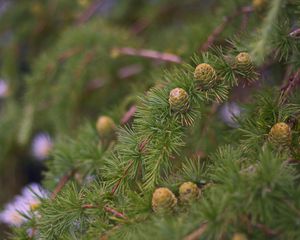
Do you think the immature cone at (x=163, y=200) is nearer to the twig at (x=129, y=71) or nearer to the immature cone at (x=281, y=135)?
the immature cone at (x=281, y=135)

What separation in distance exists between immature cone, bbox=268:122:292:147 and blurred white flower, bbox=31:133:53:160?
0.79m

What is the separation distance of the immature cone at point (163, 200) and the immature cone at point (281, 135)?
145 mm

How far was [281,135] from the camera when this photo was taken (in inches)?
22.1

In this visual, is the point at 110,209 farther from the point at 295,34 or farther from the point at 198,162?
the point at 295,34

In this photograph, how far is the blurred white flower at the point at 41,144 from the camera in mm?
1254

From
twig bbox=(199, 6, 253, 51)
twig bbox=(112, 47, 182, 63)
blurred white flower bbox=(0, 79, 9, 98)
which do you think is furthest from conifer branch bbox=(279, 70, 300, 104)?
blurred white flower bbox=(0, 79, 9, 98)

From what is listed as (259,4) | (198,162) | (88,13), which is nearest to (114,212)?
(198,162)

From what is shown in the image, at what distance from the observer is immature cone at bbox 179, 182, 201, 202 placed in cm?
53

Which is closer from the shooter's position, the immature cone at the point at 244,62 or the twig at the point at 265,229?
the twig at the point at 265,229

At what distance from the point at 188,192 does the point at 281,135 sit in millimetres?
133

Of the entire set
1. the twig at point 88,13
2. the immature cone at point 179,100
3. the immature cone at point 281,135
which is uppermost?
the immature cone at point 179,100

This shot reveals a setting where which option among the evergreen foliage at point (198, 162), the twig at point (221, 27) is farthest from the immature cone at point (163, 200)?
the twig at point (221, 27)

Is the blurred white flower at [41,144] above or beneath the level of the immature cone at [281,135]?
beneath

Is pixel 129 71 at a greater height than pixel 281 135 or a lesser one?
lesser
